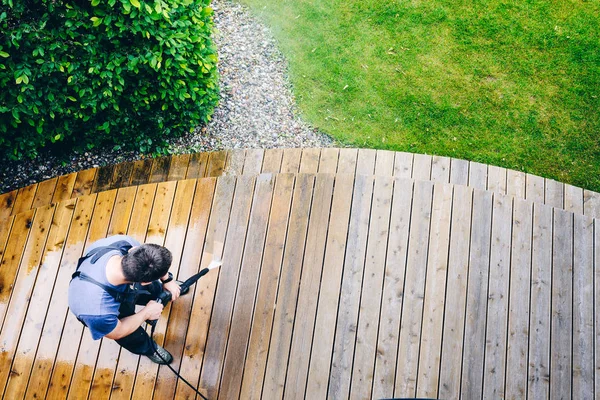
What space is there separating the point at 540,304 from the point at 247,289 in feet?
8.54

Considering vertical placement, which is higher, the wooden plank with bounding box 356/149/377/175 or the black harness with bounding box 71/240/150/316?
the black harness with bounding box 71/240/150/316

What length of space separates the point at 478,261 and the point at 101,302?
3166mm

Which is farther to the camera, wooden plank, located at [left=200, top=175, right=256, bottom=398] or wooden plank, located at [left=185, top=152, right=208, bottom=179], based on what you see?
wooden plank, located at [left=185, top=152, right=208, bottom=179]

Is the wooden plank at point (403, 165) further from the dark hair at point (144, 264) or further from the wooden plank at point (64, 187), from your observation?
the wooden plank at point (64, 187)

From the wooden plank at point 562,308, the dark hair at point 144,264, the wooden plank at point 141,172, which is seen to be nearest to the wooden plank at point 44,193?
the wooden plank at point 141,172

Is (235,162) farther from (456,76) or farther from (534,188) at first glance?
(534,188)

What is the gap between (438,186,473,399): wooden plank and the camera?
12.6ft

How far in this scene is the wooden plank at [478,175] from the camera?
493cm

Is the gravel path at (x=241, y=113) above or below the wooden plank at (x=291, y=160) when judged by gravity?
above

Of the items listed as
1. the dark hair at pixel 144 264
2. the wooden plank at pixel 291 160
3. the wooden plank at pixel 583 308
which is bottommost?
the wooden plank at pixel 583 308

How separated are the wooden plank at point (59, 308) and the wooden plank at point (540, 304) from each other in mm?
3943

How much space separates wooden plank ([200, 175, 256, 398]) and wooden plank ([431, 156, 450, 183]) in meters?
1.95

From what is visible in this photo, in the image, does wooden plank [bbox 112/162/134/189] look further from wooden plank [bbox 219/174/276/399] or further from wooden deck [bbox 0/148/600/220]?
wooden plank [bbox 219/174/276/399]

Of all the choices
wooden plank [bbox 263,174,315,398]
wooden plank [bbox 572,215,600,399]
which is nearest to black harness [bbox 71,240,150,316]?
wooden plank [bbox 263,174,315,398]
